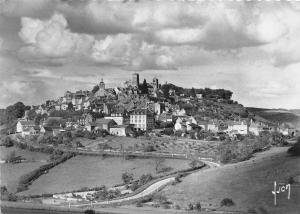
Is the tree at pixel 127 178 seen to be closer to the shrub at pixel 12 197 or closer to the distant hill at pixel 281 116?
the shrub at pixel 12 197

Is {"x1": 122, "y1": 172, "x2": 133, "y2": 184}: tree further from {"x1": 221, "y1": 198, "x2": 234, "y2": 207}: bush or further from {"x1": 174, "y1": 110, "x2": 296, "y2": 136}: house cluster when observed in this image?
{"x1": 174, "y1": 110, "x2": 296, "y2": 136}: house cluster

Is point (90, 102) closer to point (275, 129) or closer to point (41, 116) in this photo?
point (41, 116)

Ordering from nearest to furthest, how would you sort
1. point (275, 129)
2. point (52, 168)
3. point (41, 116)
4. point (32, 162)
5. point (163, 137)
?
point (52, 168) < point (32, 162) < point (163, 137) < point (275, 129) < point (41, 116)

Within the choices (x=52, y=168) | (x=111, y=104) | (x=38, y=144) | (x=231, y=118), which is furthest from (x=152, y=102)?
(x=52, y=168)

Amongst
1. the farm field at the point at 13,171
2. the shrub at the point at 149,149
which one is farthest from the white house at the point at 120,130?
the farm field at the point at 13,171

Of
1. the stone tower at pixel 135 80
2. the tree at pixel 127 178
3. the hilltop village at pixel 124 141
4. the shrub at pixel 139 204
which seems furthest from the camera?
the stone tower at pixel 135 80

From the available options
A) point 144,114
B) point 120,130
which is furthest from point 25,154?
point 144,114

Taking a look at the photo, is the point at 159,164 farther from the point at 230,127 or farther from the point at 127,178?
the point at 230,127
